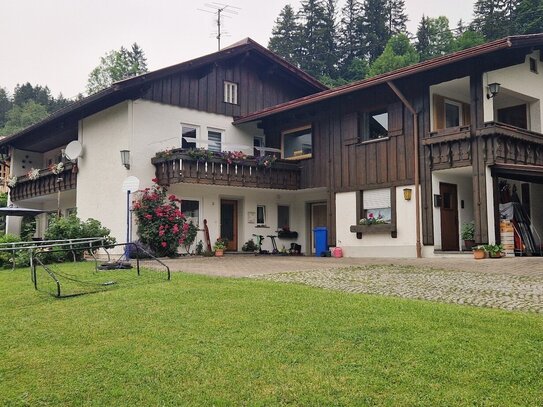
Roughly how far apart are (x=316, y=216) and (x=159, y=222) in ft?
22.4

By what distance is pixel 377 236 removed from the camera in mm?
16234

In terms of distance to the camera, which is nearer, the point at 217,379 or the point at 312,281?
the point at 217,379

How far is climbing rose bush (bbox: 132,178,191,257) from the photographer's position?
16859mm

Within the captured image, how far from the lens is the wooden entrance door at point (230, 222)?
64.2 feet

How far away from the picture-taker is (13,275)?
11.4 m

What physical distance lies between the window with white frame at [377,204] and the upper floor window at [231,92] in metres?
6.88

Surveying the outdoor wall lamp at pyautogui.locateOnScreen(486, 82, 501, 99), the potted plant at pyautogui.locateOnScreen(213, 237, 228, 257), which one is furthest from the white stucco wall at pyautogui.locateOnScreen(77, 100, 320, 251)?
the outdoor wall lamp at pyautogui.locateOnScreen(486, 82, 501, 99)

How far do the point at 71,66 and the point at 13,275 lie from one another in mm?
65389

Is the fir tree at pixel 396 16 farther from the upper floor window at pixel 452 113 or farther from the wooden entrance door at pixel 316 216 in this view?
the upper floor window at pixel 452 113

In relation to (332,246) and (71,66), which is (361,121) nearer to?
(332,246)

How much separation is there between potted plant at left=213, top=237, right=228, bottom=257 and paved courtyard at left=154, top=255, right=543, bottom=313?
6.98 metres

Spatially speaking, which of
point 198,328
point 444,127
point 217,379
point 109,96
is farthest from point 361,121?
point 217,379

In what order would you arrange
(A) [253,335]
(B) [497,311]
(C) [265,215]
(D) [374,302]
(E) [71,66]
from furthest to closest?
(E) [71,66]
(C) [265,215]
(D) [374,302]
(B) [497,311]
(A) [253,335]

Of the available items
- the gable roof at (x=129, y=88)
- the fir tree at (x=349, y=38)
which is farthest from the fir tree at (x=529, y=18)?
the gable roof at (x=129, y=88)
